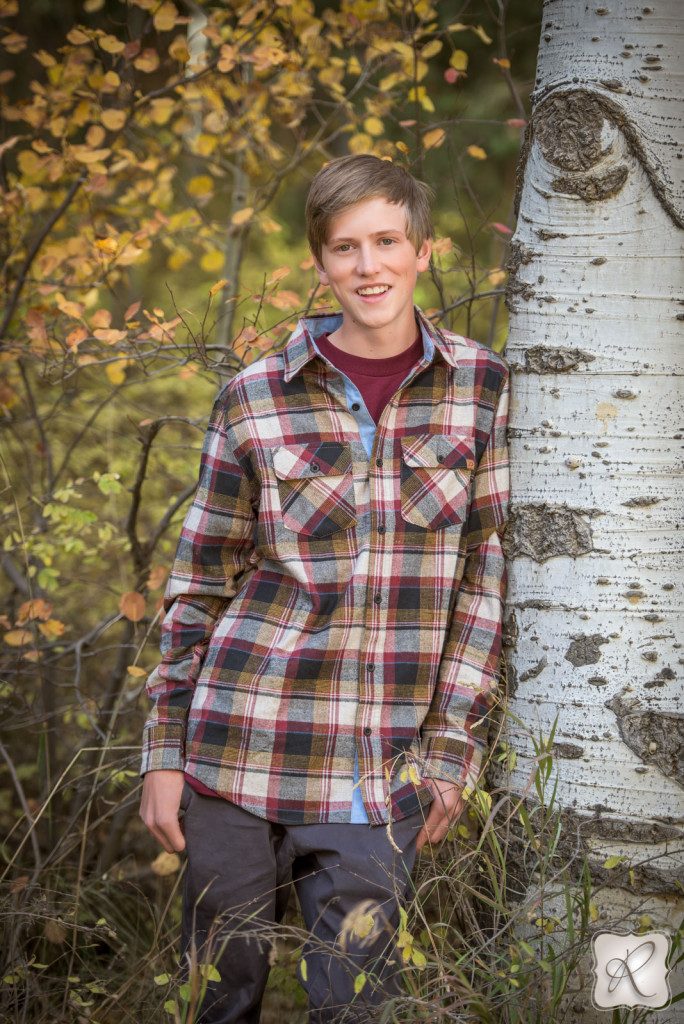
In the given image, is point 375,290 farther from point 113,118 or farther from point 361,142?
point 361,142

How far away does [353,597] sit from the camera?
1906 millimetres

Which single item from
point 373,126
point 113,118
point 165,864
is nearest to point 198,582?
point 165,864

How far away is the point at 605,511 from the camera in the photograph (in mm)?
1738

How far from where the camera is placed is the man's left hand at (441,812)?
188 centimetres

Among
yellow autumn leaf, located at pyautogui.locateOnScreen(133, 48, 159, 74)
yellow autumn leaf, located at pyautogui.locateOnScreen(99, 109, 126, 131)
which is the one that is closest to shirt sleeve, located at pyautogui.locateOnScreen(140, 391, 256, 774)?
yellow autumn leaf, located at pyautogui.locateOnScreen(99, 109, 126, 131)

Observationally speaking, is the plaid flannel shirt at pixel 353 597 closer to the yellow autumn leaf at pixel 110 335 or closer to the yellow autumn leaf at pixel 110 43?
the yellow autumn leaf at pixel 110 335

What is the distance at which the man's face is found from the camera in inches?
75.4

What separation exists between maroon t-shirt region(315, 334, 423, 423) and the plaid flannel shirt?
2.0 inches

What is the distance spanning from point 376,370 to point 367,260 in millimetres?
271
